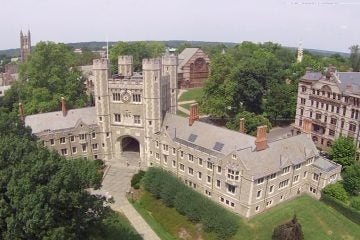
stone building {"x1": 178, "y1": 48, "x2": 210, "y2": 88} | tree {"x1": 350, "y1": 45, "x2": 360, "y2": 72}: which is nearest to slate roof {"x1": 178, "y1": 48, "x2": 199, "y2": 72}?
stone building {"x1": 178, "y1": 48, "x2": 210, "y2": 88}

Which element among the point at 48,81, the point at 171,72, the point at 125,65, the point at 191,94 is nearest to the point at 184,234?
the point at 171,72

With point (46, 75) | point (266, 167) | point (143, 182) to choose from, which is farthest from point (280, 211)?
point (46, 75)

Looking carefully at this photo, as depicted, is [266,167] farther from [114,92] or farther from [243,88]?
[243,88]

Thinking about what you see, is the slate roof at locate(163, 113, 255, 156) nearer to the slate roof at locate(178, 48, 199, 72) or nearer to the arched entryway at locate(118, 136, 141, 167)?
the arched entryway at locate(118, 136, 141, 167)

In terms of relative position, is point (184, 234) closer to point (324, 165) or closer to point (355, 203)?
point (324, 165)

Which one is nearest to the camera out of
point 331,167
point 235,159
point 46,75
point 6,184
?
point 6,184

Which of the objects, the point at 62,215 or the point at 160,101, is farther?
the point at 160,101

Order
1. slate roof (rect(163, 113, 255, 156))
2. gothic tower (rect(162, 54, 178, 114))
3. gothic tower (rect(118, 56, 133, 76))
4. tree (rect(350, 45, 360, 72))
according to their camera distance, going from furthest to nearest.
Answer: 1. tree (rect(350, 45, 360, 72))
2. gothic tower (rect(118, 56, 133, 76))
3. gothic tower (rect(162, 54, 178, 114))
4. slate roof (rect(163, 113, 255, 156))

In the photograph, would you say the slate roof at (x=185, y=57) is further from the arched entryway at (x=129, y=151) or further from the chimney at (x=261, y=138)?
the chimney at (x=261, y=138)
